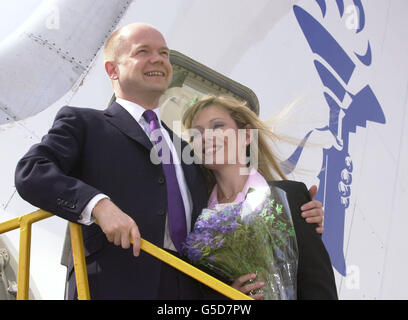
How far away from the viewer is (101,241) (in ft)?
6.26

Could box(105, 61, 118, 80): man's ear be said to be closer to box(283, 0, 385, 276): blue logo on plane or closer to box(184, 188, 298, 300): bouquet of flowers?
box(184, 188, 298, 300): bouquet of flowers

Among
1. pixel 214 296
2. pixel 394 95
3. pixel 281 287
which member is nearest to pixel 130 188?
pixel 214 296

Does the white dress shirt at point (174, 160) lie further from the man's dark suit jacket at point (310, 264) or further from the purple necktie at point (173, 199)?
the man's dark suit jacket at point (310, 264)

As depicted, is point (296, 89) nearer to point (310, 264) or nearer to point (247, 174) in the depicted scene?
point (247, 174)

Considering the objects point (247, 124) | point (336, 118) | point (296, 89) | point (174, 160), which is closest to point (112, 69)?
point (174, 160)

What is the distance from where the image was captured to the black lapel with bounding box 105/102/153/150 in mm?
2035

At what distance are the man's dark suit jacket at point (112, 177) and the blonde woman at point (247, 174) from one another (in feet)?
0.57

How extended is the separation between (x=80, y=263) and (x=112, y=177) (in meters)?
0.35

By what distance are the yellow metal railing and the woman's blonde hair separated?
2.15 ft

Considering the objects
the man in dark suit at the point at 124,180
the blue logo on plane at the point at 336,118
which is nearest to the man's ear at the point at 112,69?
the man in dark suit at the point at 124,180

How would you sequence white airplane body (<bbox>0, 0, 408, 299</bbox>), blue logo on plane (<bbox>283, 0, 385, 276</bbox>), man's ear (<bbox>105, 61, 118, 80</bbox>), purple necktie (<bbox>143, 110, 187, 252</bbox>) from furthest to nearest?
blue logo on plane (<bbox>283, 0, 385, 276</bbox>) < white airplane body (<bbox>0, 0, 408, 299</bbox>) < man's ear (<bbox>105, 61, 118, 80</bbox>) < purple necktie (<bbox>143, 110, 187, 252</bbox>)

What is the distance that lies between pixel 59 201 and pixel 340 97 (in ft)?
13.1

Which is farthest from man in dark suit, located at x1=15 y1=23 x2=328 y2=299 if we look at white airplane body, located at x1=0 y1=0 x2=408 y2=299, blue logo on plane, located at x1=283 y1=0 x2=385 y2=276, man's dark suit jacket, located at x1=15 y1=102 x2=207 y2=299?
blue logo on plane, located at x1=283 y1=0 x2=385 y2=276

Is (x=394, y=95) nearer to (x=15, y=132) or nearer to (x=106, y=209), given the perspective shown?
(x=15, y=132)
